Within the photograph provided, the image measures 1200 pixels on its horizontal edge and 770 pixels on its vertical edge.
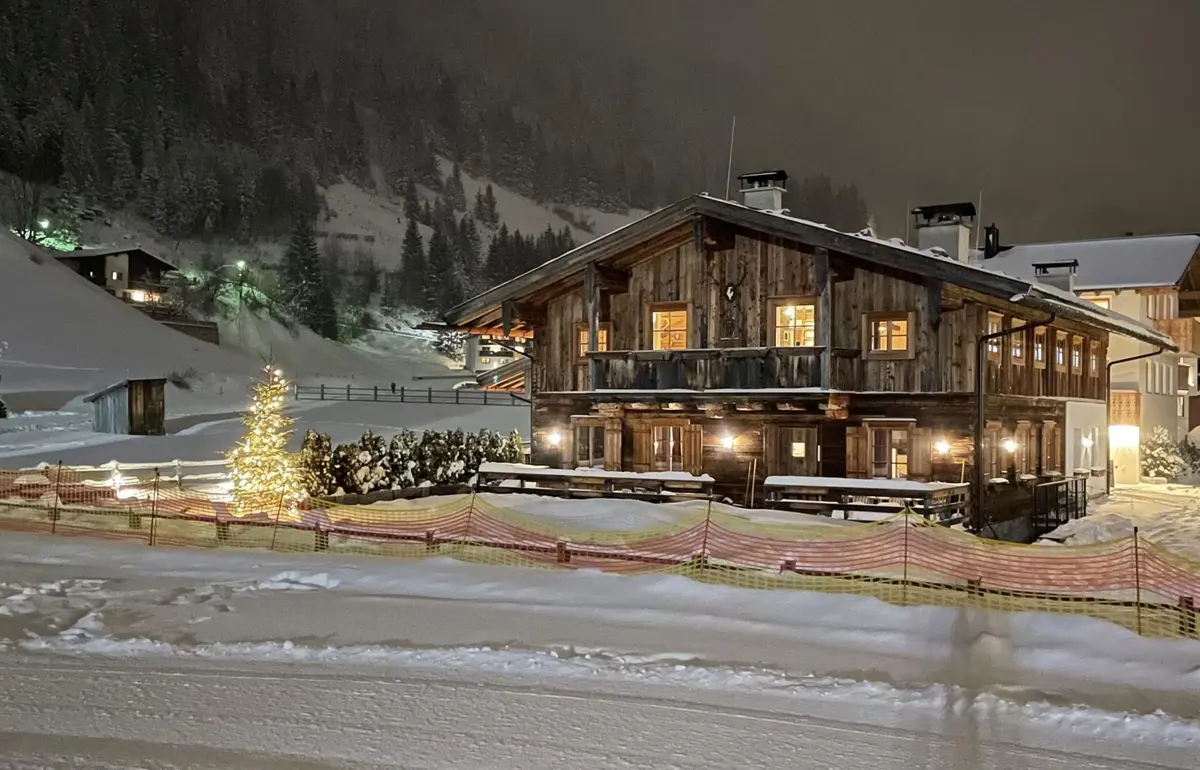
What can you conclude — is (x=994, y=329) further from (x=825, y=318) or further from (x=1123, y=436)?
(x=1123, y=436)

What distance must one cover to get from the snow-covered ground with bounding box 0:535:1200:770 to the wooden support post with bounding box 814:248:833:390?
9419 mm

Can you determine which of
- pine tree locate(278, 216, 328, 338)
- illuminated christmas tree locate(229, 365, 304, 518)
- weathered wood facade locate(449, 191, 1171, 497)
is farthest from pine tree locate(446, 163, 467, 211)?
illuminated christmas tree locate(229, 365, 304, 518)

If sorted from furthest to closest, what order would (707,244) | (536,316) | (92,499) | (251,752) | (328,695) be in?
(536,316) → (707,244) → (92,499) → (328,695) → (251,752)

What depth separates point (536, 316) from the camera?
27.2 meters

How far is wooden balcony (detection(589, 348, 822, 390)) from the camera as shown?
22.3 m

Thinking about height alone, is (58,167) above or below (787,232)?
above

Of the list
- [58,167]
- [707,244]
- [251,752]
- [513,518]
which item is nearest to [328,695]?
[251,752]

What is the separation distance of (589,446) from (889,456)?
8.16m

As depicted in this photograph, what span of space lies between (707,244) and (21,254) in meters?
70.4

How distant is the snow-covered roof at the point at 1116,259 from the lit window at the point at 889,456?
16.8 meters

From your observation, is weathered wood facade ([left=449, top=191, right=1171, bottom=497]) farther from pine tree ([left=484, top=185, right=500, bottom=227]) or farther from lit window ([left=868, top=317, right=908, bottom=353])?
pine tree ([left=484, top=185, right=500, bottom=227])

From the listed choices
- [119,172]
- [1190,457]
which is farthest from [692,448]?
[119,172]

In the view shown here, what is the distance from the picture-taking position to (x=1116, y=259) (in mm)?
40688

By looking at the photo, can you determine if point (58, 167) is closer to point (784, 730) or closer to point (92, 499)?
point (92, 499)
